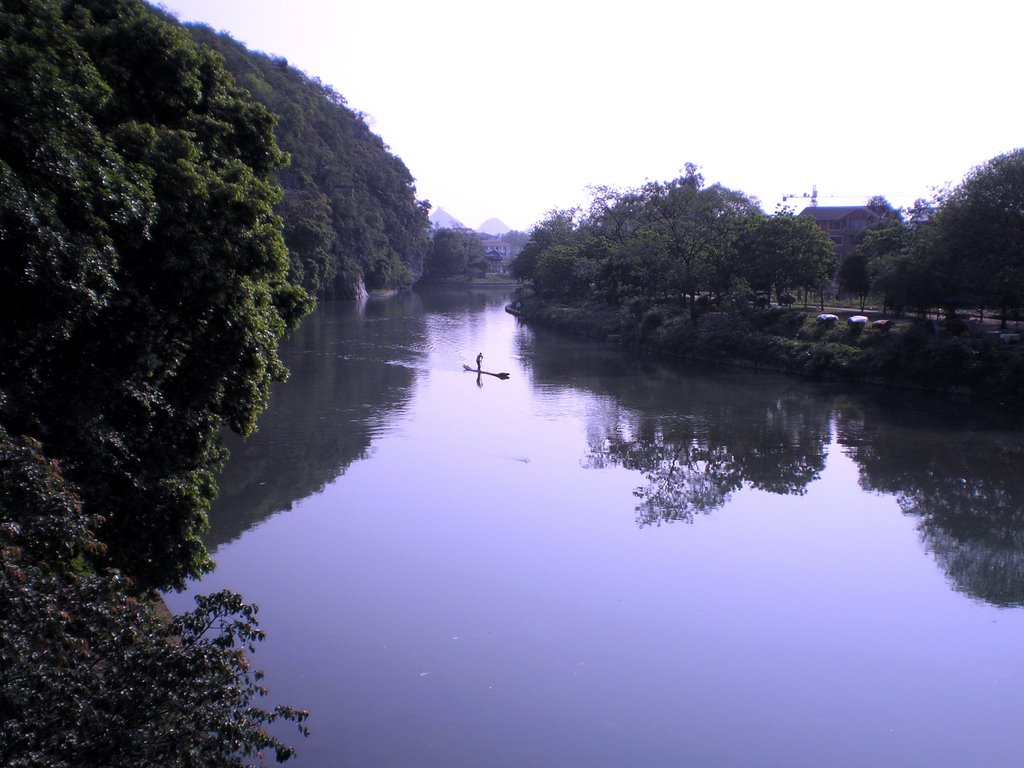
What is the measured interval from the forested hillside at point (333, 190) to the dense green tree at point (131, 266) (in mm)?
40001

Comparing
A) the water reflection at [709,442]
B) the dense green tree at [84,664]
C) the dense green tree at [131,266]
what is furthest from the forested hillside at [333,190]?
the dense green tree at [84,664]

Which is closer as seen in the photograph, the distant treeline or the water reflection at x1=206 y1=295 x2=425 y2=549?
the water reflection at x1=206 y1=295 x2=425 y2=549

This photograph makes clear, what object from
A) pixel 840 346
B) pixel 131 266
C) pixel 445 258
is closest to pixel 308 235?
pixel 840 346

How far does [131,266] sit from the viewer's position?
8.16 meters

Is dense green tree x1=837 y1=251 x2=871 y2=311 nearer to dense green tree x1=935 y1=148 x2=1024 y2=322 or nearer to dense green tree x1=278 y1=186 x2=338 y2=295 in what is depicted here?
dense green tree x1=935 y1=148 x2=1024 y2=322

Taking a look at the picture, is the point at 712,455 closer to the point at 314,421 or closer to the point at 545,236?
the point at 314,421

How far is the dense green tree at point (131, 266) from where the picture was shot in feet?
23.2

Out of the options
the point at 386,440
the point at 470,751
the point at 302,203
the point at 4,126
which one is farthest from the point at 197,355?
the point at 302,203

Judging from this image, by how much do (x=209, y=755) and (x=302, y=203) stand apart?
56.7m

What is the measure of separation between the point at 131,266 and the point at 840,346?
90.3ft

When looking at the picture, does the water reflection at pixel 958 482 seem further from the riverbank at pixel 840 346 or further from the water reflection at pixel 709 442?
the riverbank at pixel 840 346

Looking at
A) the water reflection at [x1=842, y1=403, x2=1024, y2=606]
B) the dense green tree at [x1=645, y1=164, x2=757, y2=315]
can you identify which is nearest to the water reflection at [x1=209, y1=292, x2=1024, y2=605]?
the water reflection at [x1=842, y1=403, x2=1024, y2=606]

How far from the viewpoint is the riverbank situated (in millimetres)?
26219

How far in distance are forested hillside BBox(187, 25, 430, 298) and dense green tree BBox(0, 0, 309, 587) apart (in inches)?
1575
